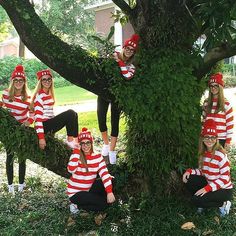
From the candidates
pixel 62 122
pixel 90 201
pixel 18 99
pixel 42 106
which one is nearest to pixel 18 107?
pixel 18 99

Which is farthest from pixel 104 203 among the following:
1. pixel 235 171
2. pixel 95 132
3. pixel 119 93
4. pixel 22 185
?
pixel 95 132

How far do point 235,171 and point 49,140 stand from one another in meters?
3.15

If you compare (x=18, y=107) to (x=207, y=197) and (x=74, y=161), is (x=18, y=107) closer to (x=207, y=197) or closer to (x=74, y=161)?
(x=74, y=161)

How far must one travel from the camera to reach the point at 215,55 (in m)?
5.15

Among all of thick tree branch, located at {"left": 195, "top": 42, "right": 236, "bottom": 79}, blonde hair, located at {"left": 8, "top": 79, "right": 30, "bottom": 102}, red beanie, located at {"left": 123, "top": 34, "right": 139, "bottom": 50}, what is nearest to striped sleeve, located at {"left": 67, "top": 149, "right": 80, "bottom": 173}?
blonde hair, located at {"left": 8, "top": 79, "right": 30, "bottom": 102}

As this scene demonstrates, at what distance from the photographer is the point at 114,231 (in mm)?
4770

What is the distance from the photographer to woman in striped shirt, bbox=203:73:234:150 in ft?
18.3

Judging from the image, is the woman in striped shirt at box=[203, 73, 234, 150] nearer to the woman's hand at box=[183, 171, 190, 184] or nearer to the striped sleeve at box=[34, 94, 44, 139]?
the woman's hand at box=[183, 171, 190, 184]

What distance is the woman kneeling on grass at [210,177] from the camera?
502cm

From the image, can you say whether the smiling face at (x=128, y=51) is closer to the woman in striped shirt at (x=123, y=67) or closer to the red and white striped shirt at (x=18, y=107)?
the woman in striped shirt at (x=123, y=67)

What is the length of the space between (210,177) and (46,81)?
7.43 ft

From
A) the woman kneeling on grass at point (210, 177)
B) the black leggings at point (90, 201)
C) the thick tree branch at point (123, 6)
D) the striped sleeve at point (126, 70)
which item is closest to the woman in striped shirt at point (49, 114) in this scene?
the black leggings at point (90, 201)

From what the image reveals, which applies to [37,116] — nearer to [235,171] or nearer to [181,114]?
[181,114]

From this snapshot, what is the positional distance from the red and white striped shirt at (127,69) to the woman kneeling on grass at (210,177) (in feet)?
3.56
